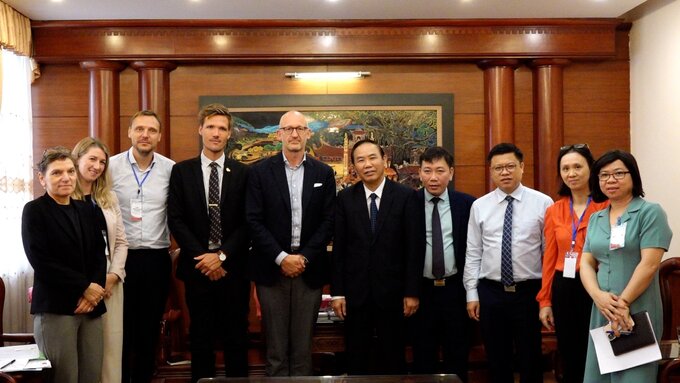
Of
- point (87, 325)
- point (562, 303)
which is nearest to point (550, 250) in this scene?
point (562, 303)

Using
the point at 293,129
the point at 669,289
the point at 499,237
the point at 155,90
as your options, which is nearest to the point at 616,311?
the point at 499,237

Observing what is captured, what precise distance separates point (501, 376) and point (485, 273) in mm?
571

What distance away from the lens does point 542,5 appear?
5441mm

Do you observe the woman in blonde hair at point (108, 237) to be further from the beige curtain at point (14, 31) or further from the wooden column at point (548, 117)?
the wooden column at point (548, 117)

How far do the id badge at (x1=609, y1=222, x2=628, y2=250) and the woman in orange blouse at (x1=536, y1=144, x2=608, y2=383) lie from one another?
373 mm

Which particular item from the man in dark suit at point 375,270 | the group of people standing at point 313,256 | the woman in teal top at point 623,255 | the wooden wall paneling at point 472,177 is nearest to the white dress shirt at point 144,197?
the group of people standing at point 313,256

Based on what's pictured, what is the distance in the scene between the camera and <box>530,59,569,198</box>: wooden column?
594 cm

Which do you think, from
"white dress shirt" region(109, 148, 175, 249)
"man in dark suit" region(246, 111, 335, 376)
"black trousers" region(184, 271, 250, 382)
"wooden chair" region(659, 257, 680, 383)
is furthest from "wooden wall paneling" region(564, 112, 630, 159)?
"white dress shirt" region(109, 148, 175, 249)

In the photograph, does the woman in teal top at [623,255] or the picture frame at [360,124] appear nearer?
the woman in teal top at [623,255]

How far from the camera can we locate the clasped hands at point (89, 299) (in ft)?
10.5

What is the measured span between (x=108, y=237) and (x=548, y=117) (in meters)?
4.24

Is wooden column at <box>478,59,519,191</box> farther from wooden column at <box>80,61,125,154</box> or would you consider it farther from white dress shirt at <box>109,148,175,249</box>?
wooden column at <box>80,61,125,154</box>

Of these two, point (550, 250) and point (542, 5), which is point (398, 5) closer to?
point (542, 5)

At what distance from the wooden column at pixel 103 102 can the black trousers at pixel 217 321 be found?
2752 mm
